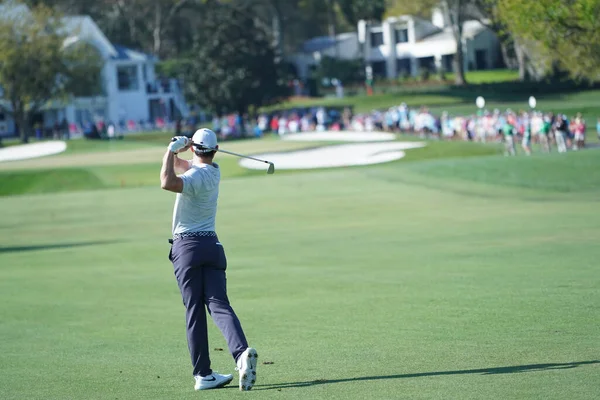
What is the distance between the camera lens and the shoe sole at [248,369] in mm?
9141

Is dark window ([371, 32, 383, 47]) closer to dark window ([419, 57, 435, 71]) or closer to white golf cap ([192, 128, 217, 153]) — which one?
dark window ([419, 57, 435, 71])

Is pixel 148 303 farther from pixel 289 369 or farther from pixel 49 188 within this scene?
pixel 49 188

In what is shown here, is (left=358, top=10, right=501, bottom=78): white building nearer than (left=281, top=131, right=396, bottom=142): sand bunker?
No

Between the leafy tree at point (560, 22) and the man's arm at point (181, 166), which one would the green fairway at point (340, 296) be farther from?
the leafy tree at point (560, 22)

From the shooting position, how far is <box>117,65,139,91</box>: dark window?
11231 centimetres

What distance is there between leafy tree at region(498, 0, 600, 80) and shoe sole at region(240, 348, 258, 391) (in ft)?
107

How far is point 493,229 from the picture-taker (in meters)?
23.7

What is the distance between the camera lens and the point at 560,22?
41469 mm

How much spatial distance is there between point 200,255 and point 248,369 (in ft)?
3.66

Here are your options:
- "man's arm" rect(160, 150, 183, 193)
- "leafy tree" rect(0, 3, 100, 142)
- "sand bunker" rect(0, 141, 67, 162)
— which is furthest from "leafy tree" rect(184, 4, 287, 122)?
"man's arm" rect(160, 150, 183, 193)

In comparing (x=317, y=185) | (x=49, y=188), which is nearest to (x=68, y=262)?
(x=317, y=185)

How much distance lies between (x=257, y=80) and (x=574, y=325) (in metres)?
82.5

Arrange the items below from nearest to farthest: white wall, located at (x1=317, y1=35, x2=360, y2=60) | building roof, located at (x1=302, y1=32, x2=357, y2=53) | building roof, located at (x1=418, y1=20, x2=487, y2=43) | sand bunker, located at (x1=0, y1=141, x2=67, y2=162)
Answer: sand bunker, located at (x1=0, y1=141, x2=67, y2=162)
building roof, located at (x1=418, y1=20, x2=487, y2=43)
white wall, located at (x1=317, y1=35, x2=360, y2=60)
building roof, located at (x1=302, y1=32, x2=357, y2=53)

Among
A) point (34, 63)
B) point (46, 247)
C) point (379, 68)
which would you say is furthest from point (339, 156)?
point (379, 68)
